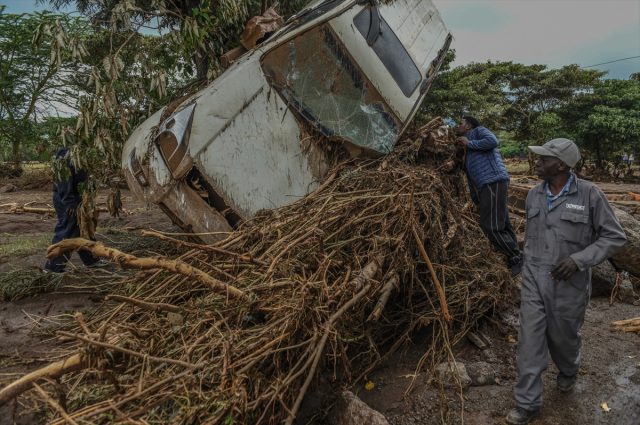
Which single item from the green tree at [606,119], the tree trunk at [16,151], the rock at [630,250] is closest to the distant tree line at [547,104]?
the green tree at [606,119]

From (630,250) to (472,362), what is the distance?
2890mm

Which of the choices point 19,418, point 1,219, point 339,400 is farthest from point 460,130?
point 1,219

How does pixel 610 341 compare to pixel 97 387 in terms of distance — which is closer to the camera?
pixel 97 387

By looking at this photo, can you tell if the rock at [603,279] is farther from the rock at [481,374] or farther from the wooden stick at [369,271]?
the wooden stick at [369,271]

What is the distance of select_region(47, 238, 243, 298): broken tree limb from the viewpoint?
7.25 feet

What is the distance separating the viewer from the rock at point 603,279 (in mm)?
4430

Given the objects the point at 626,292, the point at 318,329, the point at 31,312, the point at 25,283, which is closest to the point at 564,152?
the point at 318,329

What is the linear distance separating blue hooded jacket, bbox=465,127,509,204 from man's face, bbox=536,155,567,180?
55.5 inches

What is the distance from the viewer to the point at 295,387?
2129 mm

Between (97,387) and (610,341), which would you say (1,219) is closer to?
(97,387)

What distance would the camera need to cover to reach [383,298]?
2.66m

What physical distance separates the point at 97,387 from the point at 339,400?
133cm

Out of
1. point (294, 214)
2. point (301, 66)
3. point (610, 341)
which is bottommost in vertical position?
point (610, 341)

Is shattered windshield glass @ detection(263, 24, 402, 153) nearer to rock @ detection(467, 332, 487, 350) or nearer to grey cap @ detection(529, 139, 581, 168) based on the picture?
grey cap @ detection(529, 139, 581, 168)
